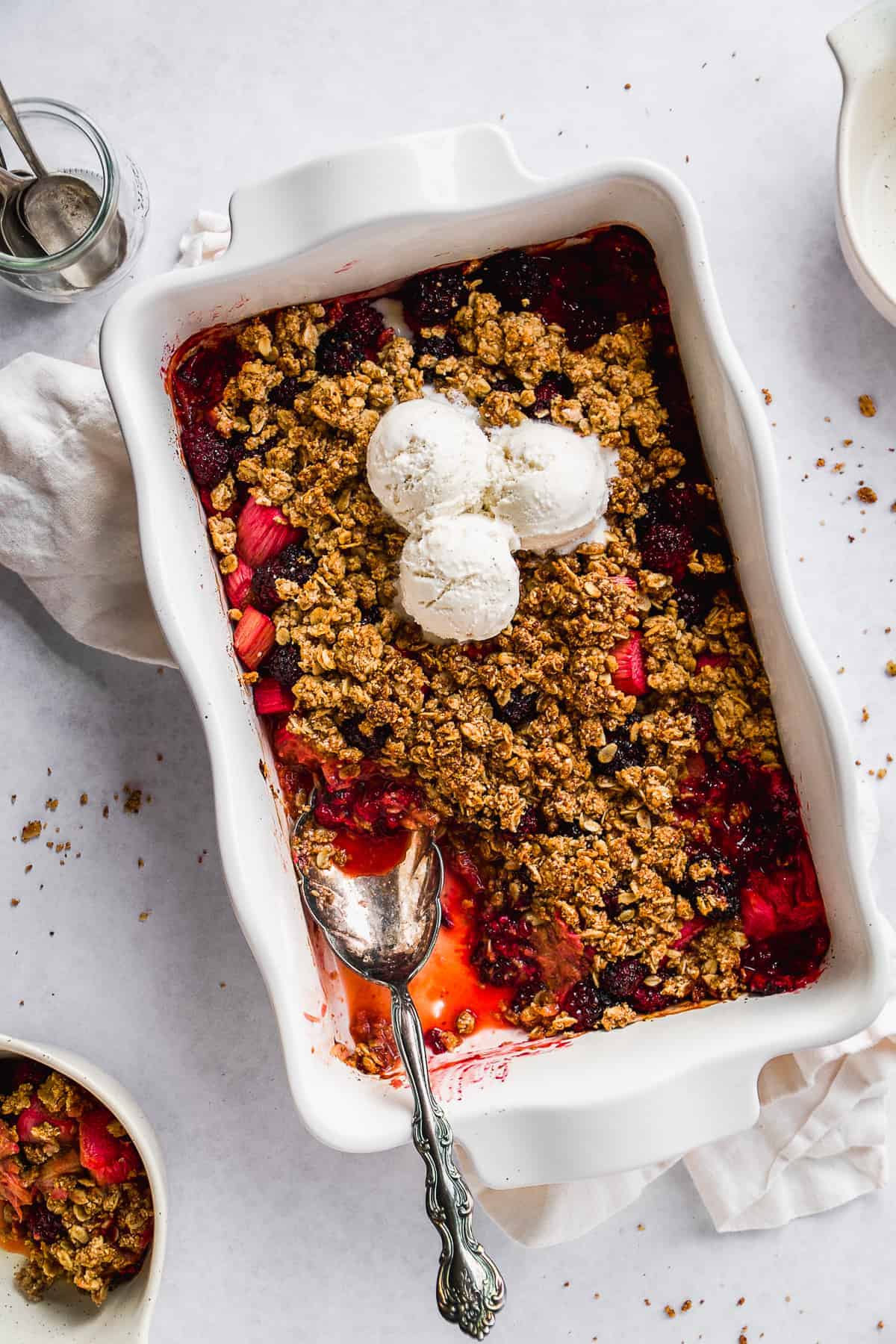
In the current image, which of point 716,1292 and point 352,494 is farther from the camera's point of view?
point 716,1292

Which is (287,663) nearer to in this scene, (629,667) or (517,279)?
(629,667)

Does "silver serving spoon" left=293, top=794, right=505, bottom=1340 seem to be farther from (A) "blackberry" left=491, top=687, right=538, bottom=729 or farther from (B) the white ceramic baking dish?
(A) "blackberry" left=491, top=687, right=538, bottom=729

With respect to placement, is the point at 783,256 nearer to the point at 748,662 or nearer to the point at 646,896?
the point at 748,662

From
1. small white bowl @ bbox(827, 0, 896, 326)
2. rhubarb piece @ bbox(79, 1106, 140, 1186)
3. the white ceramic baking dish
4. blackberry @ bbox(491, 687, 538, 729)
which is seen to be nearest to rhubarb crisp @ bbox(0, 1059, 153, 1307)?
rhubarb piece @ bbox(79, 1106, 140, 1186)

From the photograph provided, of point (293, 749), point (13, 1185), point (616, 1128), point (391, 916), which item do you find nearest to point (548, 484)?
point (293, 749)

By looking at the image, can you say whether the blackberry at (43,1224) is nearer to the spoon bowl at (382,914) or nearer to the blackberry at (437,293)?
the spoon bowl at (382,914)

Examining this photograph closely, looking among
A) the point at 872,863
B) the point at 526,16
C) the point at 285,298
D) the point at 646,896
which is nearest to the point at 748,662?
the point at 646,896

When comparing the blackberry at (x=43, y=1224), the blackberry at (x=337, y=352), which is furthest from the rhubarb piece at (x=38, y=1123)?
the blackberry at (x=337, y=352)
